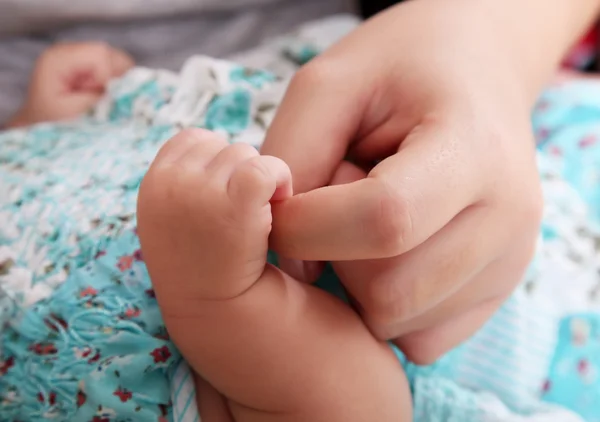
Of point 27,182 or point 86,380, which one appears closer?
point 86,380

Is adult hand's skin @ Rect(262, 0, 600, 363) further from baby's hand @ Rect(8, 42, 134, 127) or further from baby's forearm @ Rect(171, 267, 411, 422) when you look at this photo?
baby's hand @ Rect(8, 42, 134, 127)

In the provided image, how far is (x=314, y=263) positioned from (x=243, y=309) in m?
0.10

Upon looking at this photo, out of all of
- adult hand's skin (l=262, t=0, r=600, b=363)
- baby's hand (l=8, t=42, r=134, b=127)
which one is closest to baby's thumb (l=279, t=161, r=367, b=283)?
adult hand's skin (l=262, t=0, r=600, b=363)

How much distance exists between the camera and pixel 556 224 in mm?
715

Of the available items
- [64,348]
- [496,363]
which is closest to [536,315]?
[496,363]

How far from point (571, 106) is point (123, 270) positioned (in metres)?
0.75

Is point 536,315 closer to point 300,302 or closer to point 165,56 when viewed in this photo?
point 300,302

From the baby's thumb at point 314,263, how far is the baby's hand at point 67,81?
0.51m

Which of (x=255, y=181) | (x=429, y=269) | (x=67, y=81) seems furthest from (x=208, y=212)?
(x=67, y=81)

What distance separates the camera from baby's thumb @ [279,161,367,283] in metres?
0.47

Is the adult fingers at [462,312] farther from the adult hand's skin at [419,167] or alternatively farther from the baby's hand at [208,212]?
the baby's hand at [208,212]

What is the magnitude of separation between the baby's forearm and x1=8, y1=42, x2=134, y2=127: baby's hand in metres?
0.53

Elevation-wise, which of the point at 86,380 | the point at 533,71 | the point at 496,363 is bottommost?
the point at 496,363

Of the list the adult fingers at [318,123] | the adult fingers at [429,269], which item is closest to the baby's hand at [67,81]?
the adult fingers at [318,123]
